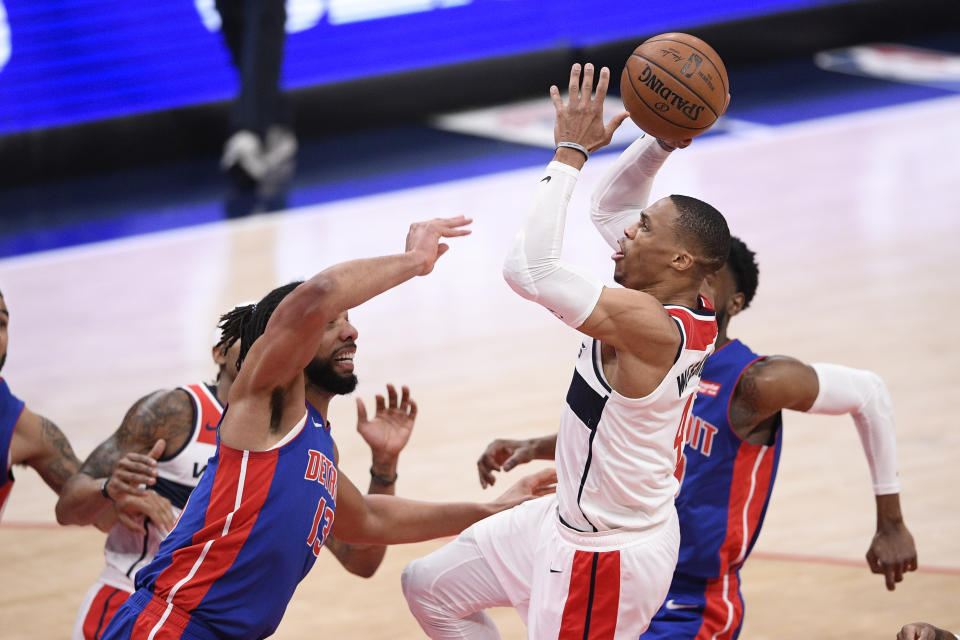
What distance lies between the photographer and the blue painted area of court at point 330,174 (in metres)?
11.8

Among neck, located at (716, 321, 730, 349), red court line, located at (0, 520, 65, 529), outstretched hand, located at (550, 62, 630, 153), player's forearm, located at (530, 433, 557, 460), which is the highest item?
outstretched hand, located at (550, 62, 630, 153)

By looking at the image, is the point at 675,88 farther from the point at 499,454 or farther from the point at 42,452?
the point at 42,452

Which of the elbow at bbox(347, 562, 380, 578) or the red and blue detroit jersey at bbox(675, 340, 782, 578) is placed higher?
the red and blue detroit jersey at bbox(675, 340, 782, 578)

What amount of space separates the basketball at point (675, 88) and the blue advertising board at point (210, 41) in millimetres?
9865

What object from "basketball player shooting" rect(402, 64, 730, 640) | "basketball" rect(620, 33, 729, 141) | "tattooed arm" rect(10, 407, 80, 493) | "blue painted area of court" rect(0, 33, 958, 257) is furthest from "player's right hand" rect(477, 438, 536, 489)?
"blue painted area of court" rect(0, 33, 958, 257)

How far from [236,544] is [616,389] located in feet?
4.04

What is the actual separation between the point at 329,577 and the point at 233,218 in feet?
20.2

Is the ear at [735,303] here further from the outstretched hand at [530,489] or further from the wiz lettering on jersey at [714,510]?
the outstretched hand at [530,489]

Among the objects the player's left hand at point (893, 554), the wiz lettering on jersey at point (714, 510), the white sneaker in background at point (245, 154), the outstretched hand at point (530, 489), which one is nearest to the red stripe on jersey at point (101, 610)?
the outstretched hand at point (530, 489)

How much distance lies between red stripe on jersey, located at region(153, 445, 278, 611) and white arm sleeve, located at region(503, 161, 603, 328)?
0.93 meters

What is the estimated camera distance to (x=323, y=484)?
413cm

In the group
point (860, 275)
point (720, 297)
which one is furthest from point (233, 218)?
point (720, 297)

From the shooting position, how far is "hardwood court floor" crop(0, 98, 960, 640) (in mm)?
5941

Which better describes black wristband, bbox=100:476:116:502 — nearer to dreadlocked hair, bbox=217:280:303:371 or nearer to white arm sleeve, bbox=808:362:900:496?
dreadlocked hair, bbox=217:280:303:371
